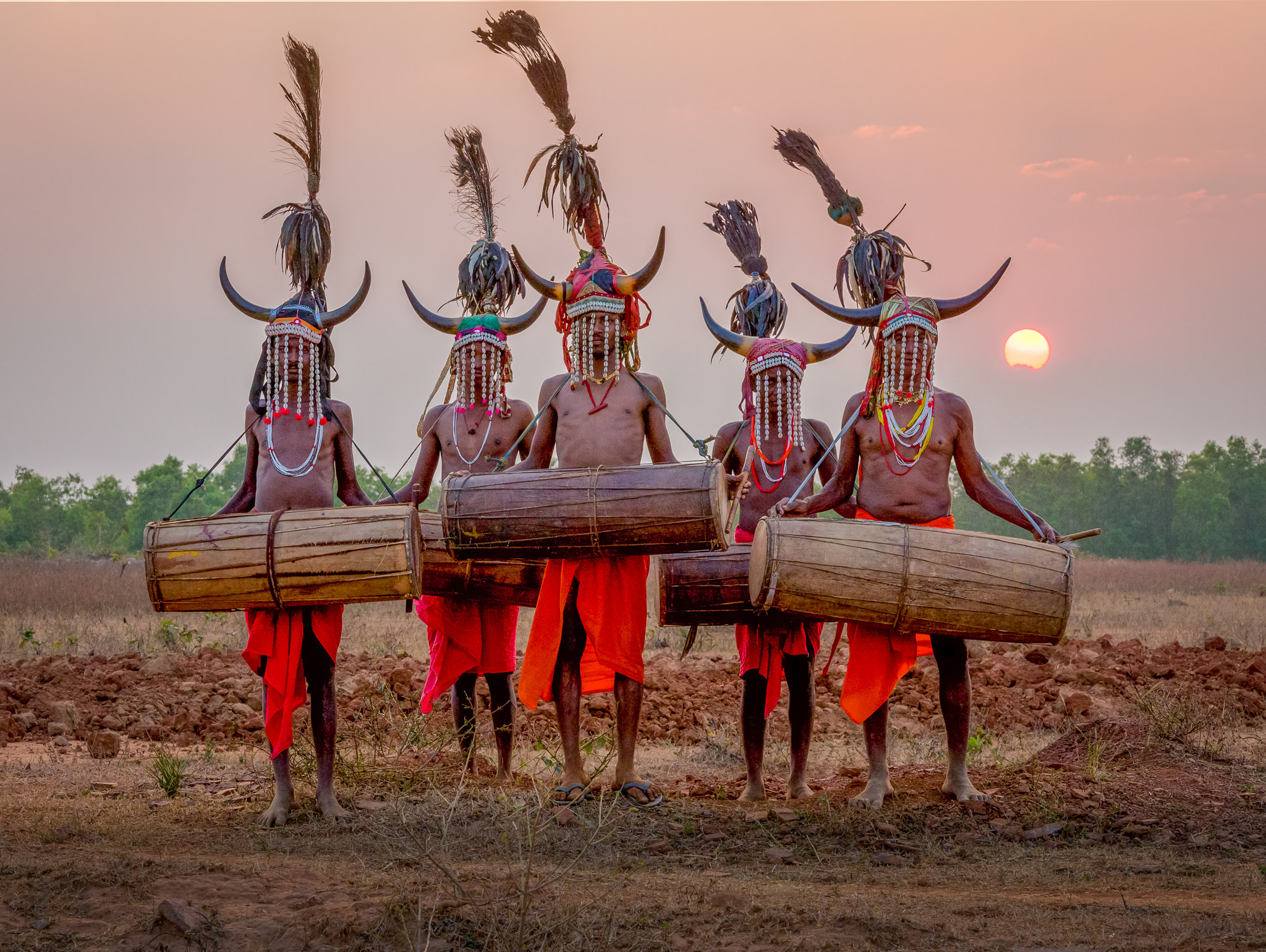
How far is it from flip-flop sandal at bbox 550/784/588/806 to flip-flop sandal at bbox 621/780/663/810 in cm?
19

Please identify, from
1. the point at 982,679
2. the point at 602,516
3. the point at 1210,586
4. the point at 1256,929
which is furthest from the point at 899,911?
the point at 1210,586

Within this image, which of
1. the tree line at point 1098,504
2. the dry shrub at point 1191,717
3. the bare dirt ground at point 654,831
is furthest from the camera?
the tree line at point 1098,504

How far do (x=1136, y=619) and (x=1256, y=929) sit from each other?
536 inches

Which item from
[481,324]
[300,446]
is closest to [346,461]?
[300,446]

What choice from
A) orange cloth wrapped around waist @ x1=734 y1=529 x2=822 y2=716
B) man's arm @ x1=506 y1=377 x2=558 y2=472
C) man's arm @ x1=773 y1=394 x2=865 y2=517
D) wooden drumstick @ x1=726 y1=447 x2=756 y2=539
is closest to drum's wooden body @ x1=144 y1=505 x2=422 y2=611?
man's arm @ x1=506 y1=377 x2=558 y2=472

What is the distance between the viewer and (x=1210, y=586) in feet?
77.5

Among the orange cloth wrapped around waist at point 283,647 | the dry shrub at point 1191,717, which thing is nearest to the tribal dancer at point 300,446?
the orange cloth wrapped around waist at point 283,647

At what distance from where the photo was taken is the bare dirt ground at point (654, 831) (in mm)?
3656

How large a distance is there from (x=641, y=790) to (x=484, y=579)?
144 cm

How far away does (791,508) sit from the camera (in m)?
5.79

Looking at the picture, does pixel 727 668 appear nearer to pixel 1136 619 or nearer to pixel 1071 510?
pixel 1136 619

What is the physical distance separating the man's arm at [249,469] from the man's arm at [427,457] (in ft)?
2.24

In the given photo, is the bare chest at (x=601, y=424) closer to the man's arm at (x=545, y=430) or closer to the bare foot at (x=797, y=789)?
the man's arm at (x=545, y=430)

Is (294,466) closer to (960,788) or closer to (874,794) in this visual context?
(874,794)
